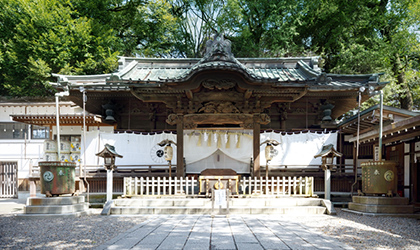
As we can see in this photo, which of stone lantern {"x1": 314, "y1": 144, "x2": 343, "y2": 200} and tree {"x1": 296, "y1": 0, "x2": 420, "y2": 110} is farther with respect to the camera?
tree {"x1": 296, "y1": 0, "x2": 420, "y2": 110}

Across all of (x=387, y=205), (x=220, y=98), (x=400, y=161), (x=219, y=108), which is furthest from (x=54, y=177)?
(x=400, y=161)

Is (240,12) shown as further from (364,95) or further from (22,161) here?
(22,161)

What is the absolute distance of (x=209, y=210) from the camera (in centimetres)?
974

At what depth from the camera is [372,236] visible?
6531mm

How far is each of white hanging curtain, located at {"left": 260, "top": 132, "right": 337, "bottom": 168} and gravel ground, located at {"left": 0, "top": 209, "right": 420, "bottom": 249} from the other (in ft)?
13.3

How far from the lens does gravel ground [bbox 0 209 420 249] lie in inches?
234

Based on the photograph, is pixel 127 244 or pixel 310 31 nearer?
pixel 127 244

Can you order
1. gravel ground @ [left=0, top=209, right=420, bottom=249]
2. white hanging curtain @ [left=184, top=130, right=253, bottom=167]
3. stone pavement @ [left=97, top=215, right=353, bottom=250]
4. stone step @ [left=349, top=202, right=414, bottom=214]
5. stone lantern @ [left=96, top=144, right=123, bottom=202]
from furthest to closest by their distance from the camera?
white hanging curtain @ [left=184, top=130, right=253, bottom=167]
stone lantern @ [left=96, top=144, right=123, bottom=202]
stone step @ [left=349, top=202, right=414, bottom=214]
gravel ground @ [left=0, top=209, right=420, bottom=249]
stone pavement @ [left=97, top=215, right=353, bottom=250]

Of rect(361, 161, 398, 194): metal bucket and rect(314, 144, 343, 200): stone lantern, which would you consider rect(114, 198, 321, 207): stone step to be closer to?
rect(314, 144, 343, 200): stone lantern

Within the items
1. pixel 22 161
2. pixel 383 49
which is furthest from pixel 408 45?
pixel 22 161

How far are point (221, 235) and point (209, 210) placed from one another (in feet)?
11.0

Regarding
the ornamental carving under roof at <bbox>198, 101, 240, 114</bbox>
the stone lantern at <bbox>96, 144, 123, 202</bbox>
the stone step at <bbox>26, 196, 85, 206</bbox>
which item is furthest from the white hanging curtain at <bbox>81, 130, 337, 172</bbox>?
the stone step at <bbox>26, 196, 85, 206</bbox>

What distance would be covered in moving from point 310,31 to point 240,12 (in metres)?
5.89

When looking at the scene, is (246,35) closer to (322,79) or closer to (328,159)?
(322,79)
